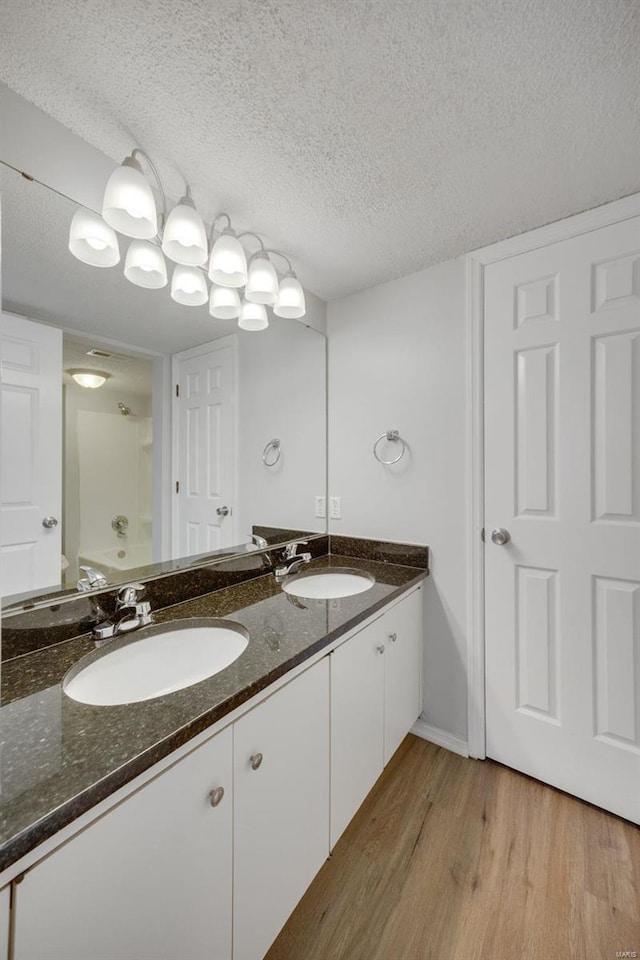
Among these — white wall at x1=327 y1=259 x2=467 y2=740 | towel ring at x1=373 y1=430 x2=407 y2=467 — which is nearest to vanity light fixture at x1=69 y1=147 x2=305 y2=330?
white wall at x1=327 y1=259 x2=467 y2=740

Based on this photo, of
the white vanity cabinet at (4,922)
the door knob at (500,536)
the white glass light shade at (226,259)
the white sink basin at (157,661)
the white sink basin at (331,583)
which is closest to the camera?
the white vanity cabinet at (4,922)

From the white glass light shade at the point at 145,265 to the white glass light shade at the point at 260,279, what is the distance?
1.05ft

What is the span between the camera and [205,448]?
149 centimetres

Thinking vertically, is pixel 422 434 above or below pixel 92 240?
below

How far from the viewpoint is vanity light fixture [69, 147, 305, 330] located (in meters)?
1.04

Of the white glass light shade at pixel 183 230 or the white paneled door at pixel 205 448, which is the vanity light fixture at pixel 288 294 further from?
the white glass light shade at pixel 183 230

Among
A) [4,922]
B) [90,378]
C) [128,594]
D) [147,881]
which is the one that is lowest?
[147,881]

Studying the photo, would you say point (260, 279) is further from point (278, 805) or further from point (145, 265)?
point (278, 805)

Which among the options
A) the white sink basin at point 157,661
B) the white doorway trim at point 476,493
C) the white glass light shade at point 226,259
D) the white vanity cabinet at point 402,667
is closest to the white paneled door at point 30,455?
the white sink basin at point 157,661

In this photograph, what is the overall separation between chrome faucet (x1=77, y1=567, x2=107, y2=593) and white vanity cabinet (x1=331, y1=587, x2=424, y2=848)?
0.69m

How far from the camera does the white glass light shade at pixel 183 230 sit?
44.5 inches

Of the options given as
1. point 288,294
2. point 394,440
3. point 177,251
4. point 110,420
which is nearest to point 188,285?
point 177,251

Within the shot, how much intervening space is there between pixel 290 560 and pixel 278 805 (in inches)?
37.6

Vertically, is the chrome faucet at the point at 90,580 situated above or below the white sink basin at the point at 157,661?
above
